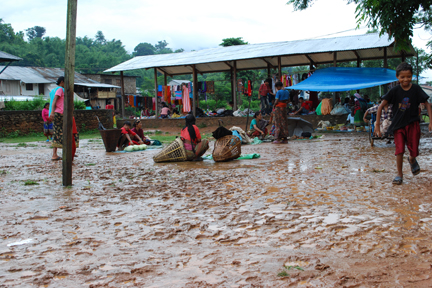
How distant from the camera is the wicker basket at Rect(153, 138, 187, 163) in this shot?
8.36m

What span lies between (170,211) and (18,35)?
2455 inches

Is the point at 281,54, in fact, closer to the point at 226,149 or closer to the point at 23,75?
the point at 226,149

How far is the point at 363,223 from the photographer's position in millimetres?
3473

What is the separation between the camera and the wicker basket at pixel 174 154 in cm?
836


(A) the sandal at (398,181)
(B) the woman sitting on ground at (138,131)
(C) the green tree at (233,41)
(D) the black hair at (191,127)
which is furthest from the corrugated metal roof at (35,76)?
(A) the sandal at (398,181)

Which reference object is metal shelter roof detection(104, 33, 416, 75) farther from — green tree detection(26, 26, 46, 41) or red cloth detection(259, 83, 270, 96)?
green tree detection(26, 26, 46, 41)

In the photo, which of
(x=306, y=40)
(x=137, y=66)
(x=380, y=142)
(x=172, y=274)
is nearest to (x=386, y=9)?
(x=380, y=142)

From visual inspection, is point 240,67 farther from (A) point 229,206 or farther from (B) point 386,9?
(A) point 229,206

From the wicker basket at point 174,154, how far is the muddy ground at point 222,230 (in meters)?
1.81

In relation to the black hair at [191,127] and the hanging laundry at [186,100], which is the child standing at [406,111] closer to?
the black hair at [191,127]

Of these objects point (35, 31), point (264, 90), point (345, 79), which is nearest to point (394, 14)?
point (345, 79)

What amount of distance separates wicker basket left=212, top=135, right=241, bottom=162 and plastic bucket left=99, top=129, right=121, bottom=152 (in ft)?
13.1

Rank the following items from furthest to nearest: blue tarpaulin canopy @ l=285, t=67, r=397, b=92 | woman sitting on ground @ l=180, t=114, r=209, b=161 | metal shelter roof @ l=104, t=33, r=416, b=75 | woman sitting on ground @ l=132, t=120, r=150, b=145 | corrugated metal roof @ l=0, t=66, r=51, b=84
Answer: corrugated metal roof @ l=0, t=66, r=51, b=84 < metal shelter roof @ l=104, t=33, r=416, b=75 < blue tarpaulin canopy @ l=285, t=67, r=397, b=92 < woman sitting on ground @ l=132, t=120, r=150, b=145 < woman sitting on ground @ l=180, t=114, r=209, b=161

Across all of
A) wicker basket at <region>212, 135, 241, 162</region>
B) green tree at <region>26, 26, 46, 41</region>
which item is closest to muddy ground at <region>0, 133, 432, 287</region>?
wicker basket at <region>212, 135, 241, 162</region>
